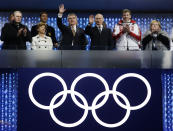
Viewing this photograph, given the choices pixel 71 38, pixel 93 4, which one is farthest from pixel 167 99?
pixel 93 4

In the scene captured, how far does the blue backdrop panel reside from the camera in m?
9.68

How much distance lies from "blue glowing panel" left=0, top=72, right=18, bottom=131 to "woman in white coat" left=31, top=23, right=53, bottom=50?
2.69ft

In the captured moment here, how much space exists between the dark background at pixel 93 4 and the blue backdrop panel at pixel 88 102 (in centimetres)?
436

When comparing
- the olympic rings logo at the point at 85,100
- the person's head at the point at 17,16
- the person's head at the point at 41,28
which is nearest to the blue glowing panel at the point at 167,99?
the olympic rings logo at the point at 85,100

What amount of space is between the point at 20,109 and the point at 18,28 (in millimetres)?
2123

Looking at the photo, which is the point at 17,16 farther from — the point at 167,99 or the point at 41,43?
the point at 167,99

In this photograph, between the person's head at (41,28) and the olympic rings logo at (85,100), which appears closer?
the olympic rings logo at (85,100)

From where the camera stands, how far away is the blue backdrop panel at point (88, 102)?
9.68 meters

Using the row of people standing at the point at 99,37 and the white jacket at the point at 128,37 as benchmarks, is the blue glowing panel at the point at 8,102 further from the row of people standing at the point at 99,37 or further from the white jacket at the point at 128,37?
the white jacket at the point at 128,37

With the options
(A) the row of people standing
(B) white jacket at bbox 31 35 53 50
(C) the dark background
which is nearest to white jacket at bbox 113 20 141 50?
(A) the row of people standing

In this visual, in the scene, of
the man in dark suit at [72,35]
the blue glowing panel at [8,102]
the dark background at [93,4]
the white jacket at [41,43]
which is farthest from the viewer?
the dark background at [93,4]

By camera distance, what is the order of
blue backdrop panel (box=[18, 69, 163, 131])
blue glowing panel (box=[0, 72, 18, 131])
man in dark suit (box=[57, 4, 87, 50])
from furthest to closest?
man in dark suit (box=[57, 4, 87, 50])
blue glowing panel (box=[0, 72, 18, 131])
blue backdrop panel (box=[18, 69, 163, 131])

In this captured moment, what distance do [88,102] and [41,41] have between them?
1884mm

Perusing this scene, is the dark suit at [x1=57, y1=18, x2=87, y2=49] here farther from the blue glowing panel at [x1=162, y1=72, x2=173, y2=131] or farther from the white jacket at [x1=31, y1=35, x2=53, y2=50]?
the blue glowing panel at [x1=162, y1=72, x2=173, y2=131]
